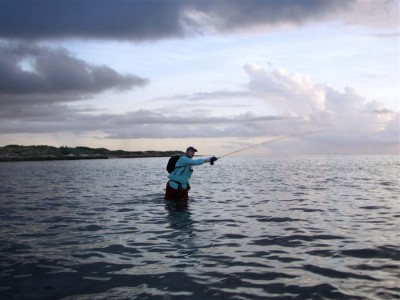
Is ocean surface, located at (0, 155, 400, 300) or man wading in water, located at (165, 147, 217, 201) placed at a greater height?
man wading in water, located at (165, 147, 217, 201)

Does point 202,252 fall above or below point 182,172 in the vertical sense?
below

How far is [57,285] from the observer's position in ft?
27.4

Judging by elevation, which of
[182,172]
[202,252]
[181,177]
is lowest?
[202,252]

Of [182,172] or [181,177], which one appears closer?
[182,172]

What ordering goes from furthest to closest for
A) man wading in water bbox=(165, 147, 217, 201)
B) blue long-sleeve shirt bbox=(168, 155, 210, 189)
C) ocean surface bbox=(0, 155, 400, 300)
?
blue long-sleeve shirt bbox=(168, 155, 210, 189), man wading in water bbox=(165, 147, 217, 201), ocean surface bbox=(0, 155, 400, 300)

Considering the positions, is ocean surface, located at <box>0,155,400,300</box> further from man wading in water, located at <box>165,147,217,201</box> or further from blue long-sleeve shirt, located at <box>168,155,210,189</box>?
blue long-sleeve shirt, located at <box>168,155,210,189</box>

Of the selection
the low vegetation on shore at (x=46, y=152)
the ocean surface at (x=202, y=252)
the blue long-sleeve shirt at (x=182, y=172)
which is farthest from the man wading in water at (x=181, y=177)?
the low vegetation on shore at (x=46, y=152)

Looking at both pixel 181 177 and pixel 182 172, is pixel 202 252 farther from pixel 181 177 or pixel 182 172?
pixel 181 177

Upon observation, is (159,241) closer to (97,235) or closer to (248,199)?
(97,235)

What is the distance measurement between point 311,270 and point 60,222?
1060 centimetres

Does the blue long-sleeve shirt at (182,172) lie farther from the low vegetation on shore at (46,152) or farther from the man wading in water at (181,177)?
the low vegetation on shore at (46,152)

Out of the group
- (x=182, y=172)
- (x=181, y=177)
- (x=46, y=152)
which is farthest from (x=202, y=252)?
(x=46, y=152)

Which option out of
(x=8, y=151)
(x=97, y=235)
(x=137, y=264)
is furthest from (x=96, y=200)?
(x=8, y=151)

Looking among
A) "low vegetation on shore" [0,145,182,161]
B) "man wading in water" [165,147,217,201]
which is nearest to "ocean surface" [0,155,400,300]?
"man wading in water" [165,147,217,201]
